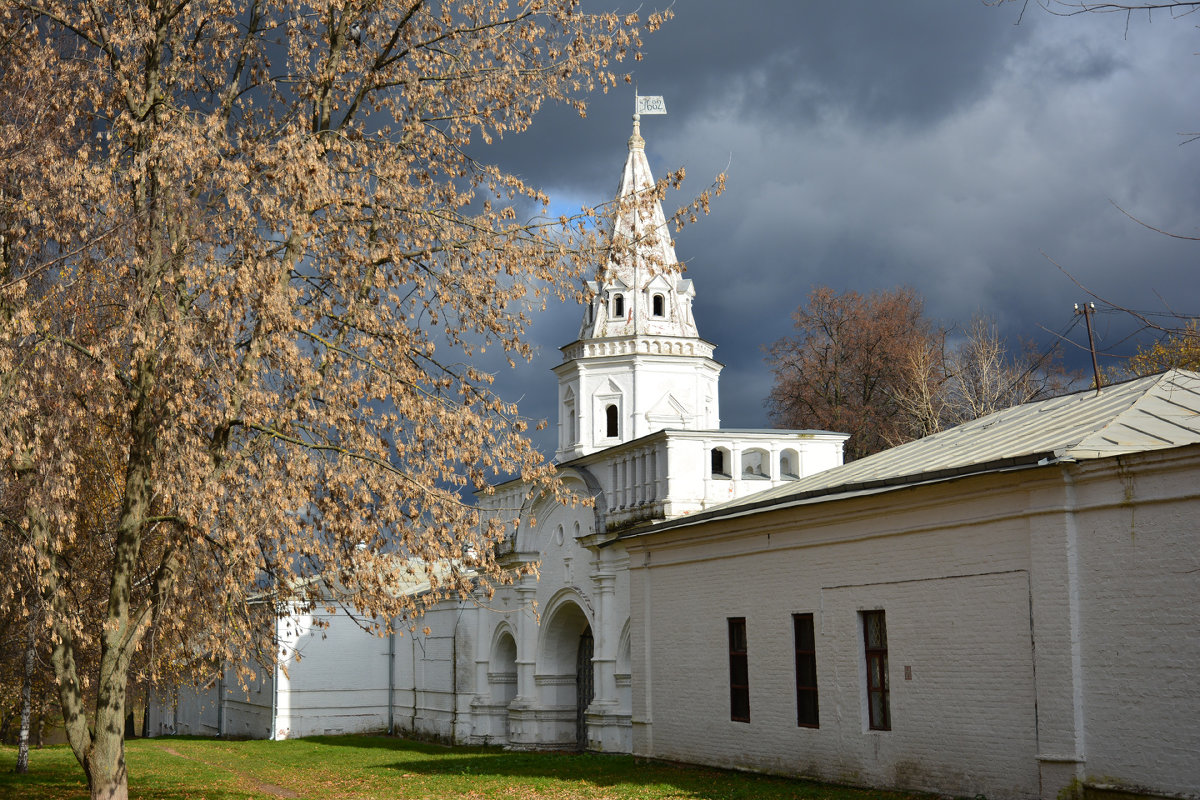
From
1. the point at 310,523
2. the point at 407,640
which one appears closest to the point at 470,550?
the point at 310,523

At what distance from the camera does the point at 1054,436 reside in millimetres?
13914

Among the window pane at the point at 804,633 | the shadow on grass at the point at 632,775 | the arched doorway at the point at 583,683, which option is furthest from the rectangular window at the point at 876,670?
the arched doorway at the point at 583,683

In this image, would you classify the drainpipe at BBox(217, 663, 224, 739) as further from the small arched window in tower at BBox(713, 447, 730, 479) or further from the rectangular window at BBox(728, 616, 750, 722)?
the rectangular window at BBox(728, 616, 750, 722)

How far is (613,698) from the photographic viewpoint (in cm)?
2700

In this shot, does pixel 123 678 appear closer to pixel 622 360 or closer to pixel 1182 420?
pixel 1182 420

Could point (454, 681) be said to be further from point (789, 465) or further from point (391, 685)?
point (789, 465)

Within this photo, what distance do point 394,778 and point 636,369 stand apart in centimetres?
1637

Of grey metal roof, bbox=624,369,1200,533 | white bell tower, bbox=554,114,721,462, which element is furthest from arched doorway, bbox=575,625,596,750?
grey metal roof, bbox=624,369,1200,533

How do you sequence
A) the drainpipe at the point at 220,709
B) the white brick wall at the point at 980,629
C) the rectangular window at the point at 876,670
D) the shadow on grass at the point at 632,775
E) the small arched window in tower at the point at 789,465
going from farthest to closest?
the drainpipe at the point at 220,709
the small arched window in tower at the point at 789,465
the rectangular window at the point at 876,670
the shadow on grass at the point at 632,775
the white brick wall at the point at 980,629

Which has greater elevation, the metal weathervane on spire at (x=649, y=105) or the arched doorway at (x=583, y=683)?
the metal weathervane on spire at (x=649, y=105)

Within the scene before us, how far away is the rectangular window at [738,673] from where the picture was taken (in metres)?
18.7

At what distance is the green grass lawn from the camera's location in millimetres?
16219

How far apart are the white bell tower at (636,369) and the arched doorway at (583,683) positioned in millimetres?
6069

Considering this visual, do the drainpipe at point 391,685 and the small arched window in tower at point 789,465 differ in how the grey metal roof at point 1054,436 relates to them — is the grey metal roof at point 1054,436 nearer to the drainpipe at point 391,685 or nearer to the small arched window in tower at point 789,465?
the small arched window in tower at point 789,465
